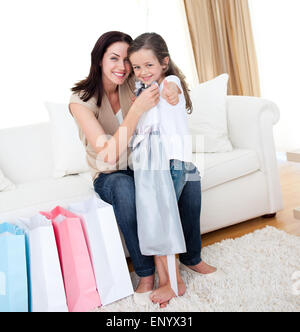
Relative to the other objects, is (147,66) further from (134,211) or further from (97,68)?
(134,211)

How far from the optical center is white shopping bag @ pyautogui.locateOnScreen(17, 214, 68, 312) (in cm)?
146

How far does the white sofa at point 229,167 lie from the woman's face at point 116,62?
58 centimetres

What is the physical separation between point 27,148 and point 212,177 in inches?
42.3

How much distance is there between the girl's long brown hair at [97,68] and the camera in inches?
66.4

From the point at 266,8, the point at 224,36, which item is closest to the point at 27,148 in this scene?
the point at 224,36

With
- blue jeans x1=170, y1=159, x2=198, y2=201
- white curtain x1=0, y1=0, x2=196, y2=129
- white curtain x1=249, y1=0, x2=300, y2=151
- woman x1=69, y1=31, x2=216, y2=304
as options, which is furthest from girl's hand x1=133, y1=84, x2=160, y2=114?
white curtain x1=249, y1=0, x2=300, y2=151

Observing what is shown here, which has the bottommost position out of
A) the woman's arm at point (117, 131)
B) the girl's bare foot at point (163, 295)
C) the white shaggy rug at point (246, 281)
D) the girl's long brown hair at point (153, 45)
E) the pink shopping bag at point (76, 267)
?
the white shaggy rug at point (246, 281)

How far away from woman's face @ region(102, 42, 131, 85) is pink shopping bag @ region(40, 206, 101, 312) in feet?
2.05

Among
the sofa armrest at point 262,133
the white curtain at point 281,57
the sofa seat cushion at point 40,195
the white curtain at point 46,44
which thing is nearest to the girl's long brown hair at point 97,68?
the sofa seat cushion at point 40,195

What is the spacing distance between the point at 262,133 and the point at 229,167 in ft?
0.97

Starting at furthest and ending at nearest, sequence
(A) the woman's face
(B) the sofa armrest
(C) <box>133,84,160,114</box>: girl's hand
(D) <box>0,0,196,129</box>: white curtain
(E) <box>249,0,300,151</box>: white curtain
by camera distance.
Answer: (E) <box>249,0,300,151</box>: white curtain, (D) <box>0,0,196,129</box>: white curtain, (B) the sofa armrest, (A) the woman's face, (C) <box>133,84,160,114</box>: girl's hand

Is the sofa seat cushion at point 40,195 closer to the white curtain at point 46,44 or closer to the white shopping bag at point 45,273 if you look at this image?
the white shopping bag at point 45,273

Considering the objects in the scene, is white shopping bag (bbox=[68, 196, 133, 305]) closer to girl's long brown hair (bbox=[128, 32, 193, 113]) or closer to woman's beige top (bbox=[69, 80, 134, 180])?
woman's beige top (bbox=[69, 80, 134, 180])
